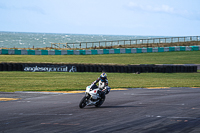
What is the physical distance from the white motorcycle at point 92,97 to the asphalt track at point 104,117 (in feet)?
0.91

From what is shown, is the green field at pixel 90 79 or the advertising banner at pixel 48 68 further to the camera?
the advertising banner at pixel 48 68

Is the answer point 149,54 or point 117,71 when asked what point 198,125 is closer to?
point 117,71

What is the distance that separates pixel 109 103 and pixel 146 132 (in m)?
5.97

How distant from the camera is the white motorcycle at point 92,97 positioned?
1276 centimetres

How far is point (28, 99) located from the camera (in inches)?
632

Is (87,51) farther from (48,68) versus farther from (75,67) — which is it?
(48,68)

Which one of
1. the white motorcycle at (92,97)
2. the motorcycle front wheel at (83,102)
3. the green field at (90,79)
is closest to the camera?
the white motorcycle at (92,97)

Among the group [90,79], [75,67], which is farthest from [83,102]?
[75,67]

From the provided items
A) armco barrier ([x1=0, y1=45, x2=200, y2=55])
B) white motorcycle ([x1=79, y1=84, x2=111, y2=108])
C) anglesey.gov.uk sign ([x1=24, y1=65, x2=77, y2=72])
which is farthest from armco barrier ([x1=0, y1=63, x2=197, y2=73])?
white motorcycle ([x1=79, y1=84, x2=111, y2=108])

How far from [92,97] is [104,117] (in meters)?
1.95

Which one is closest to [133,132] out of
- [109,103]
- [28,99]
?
[109,103]

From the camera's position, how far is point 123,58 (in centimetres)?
4109

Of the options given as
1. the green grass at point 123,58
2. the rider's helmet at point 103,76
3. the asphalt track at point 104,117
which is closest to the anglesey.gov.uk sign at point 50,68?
the green grass at point 123,58

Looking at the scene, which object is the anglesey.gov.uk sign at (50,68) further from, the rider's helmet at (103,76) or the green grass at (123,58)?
the rider's helmet at (103,76)
